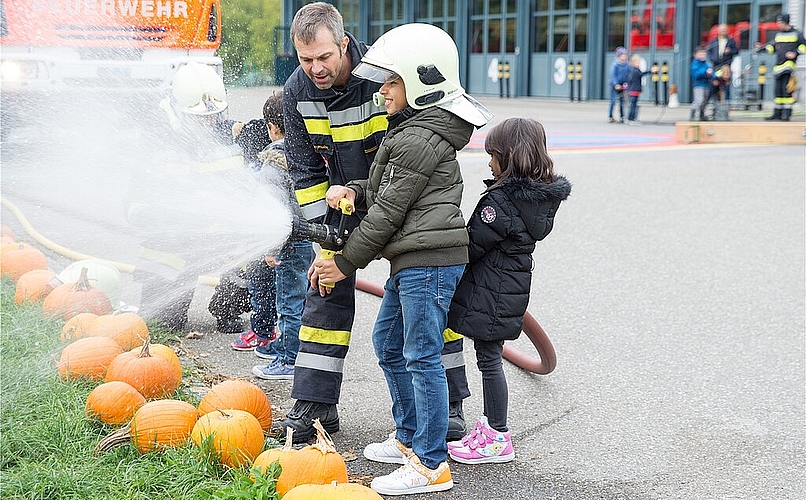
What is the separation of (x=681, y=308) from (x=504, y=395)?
A: 3.01 m

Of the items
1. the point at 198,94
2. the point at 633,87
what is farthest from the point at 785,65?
the point at 198,94

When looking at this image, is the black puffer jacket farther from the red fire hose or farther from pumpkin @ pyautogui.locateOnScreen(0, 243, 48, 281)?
pumpkin @ pyautogui.locateOnScreen(0, 243, 48, 281)

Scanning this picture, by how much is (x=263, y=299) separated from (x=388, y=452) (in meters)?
1.79

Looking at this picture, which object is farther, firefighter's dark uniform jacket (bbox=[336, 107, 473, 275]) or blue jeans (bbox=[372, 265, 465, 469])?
blue jeans (bbox=[372, 265, 465, 469])

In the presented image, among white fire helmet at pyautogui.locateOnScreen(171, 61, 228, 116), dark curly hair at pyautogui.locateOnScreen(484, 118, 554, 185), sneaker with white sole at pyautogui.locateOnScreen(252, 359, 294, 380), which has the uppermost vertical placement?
white fire helmet at pyautogui.locateOnScreen(171, 61, 228, 116)

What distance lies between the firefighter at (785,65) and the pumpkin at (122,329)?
1739 centimetres

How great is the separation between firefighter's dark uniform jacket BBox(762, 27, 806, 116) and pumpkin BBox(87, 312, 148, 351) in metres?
17.4

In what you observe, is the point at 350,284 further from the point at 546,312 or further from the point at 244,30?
the point at 244,30

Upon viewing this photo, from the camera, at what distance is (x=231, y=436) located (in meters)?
3.75

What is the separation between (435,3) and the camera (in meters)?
38.2

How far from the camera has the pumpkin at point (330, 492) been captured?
3188 mm

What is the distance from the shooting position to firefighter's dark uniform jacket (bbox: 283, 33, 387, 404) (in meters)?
4.15

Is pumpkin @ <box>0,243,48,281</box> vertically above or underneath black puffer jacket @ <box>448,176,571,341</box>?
underneath

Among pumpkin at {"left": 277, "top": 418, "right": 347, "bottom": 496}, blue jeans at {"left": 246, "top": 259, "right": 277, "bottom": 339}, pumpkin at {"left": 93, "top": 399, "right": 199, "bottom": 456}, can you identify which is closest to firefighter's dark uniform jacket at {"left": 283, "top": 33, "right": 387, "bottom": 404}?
pumpkin at {"left": 93, "top": 399, "right": 199, "bottom": 456}
